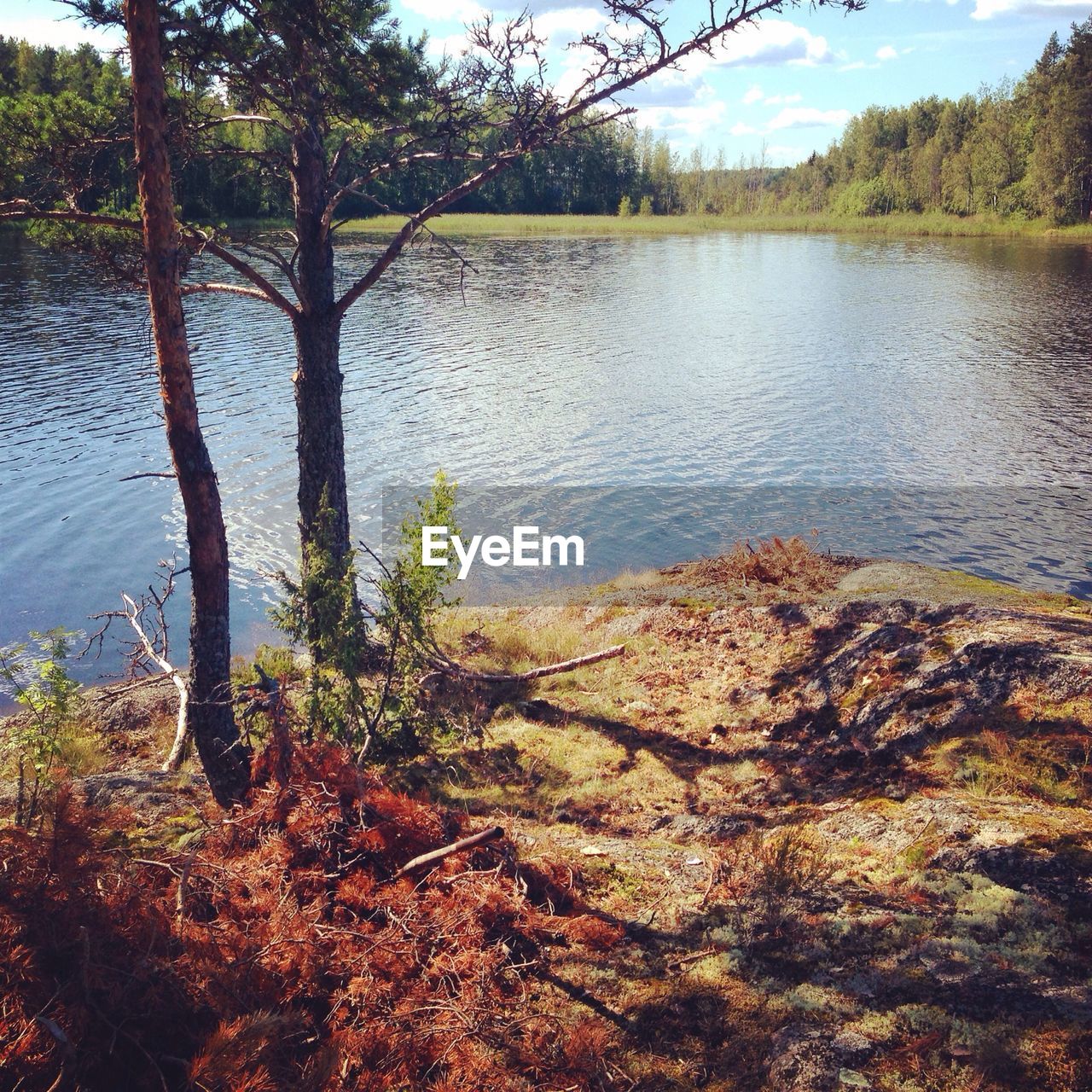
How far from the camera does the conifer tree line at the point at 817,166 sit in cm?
859

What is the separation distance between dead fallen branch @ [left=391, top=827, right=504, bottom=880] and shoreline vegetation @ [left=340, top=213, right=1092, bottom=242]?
77.0 metres

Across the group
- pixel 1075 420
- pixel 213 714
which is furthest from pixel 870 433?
pixel 213 714

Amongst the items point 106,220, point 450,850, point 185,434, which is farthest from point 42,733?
point 106,220

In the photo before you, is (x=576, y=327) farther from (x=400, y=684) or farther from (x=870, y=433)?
(x=400, y=684)

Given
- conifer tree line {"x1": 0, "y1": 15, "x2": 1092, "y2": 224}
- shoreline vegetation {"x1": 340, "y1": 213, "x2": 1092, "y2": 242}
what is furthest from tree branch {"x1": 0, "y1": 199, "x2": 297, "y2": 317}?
shoreline vegetation {"x1": 340, "y1": 213, "x2": 1092, "y2": 242}

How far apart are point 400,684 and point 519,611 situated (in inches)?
217

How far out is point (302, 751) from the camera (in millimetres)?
5328

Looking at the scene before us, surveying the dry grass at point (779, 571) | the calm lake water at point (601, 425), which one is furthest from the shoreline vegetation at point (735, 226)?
the dry grass at point (779, 571)

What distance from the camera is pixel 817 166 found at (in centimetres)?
14375

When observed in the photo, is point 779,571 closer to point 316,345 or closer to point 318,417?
point 318,417

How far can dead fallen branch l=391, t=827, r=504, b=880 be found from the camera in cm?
440

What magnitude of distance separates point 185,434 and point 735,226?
105816 mm

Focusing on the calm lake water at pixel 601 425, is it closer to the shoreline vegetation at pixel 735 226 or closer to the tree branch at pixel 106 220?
the tree branch at pixel 106 220

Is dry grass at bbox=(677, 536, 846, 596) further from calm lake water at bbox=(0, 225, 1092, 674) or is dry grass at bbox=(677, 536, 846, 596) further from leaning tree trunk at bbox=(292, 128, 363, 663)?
leaning tree trunk at bbox=(292, 128, 363, 663)
